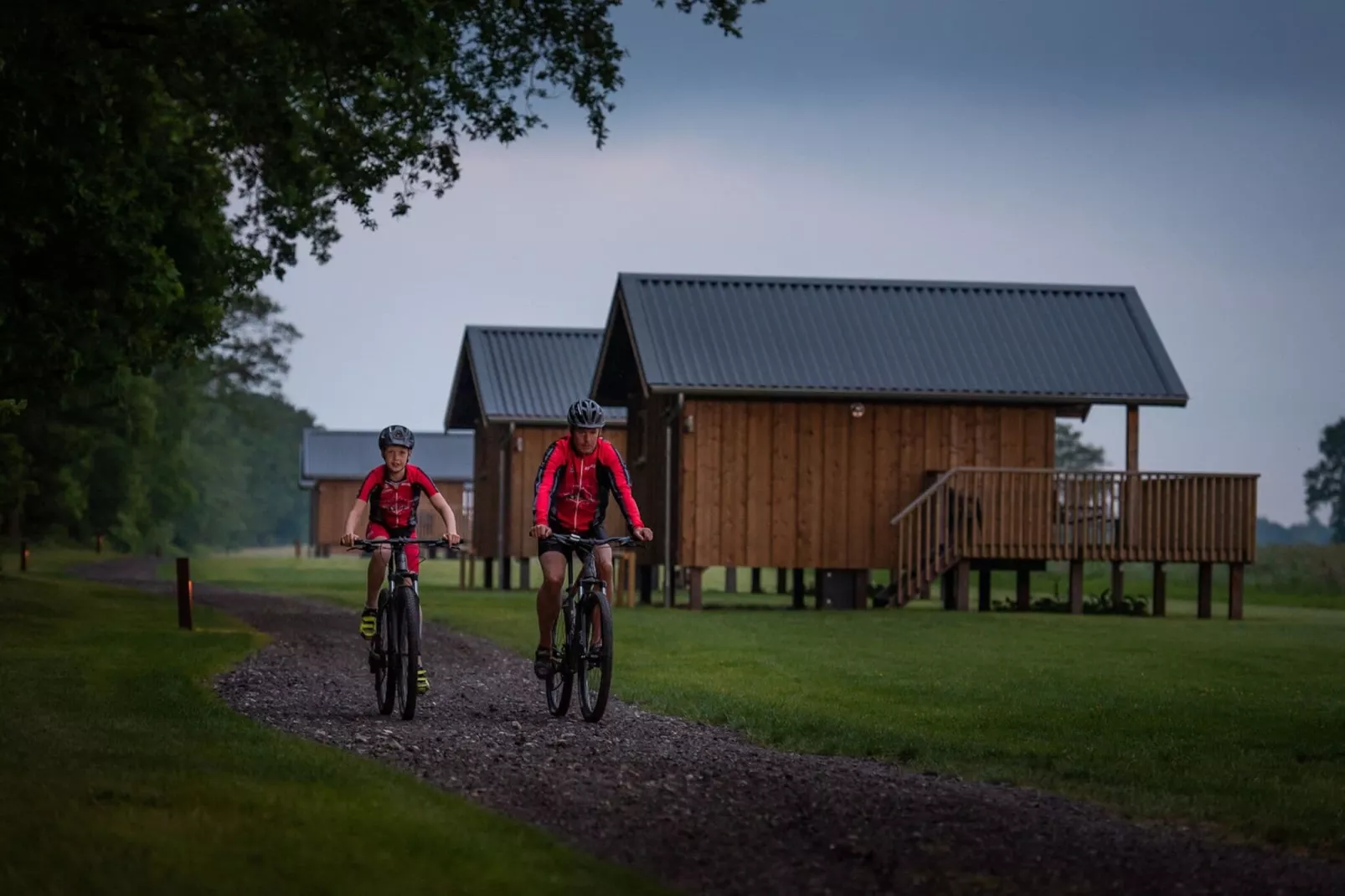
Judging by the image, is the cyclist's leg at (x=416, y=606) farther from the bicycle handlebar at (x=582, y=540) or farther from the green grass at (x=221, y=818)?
the green grass at (x=221, y=818)

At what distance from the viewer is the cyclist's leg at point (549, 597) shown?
42.4ft

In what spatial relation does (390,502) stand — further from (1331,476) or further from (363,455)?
(1331,476)

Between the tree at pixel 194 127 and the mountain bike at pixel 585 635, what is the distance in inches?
306

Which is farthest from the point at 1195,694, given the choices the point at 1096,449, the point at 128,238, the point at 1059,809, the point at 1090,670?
the point at 1096,449

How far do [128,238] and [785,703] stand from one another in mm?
10149

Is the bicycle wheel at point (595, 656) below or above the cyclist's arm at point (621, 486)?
below

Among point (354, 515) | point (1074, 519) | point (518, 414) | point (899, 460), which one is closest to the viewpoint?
point (354, 515)

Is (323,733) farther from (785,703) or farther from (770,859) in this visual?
(770,859)

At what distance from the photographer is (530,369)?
45281mm

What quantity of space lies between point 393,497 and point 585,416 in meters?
1.67

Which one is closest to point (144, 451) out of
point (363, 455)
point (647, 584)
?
point (363, 455)

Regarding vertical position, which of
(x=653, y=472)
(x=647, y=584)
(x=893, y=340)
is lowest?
(x=647, y=584)

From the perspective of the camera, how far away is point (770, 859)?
7840 mm

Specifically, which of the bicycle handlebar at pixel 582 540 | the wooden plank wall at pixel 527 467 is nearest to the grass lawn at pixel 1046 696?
the bicycle handlebar at pixel 582 540
